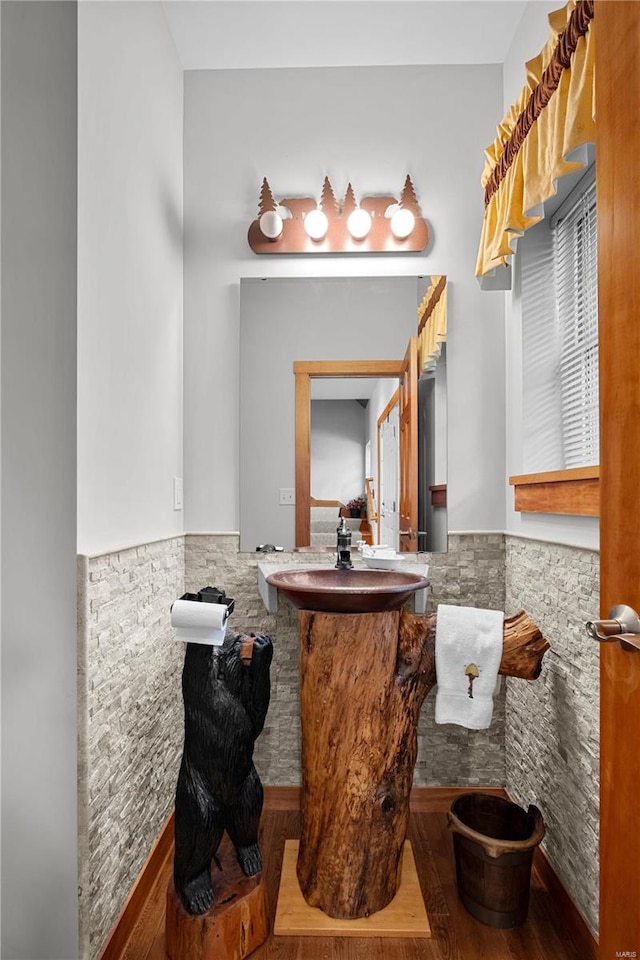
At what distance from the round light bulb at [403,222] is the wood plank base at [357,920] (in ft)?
7.18

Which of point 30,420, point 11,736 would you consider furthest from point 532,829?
point 30,420

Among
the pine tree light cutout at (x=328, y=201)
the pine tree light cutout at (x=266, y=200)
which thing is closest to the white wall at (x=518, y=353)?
the pine tree light cutout at (x=328, y=201)

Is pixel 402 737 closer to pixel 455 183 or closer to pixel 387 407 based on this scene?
pixel 387 407

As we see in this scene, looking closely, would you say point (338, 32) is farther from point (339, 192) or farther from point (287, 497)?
point (287, 497)

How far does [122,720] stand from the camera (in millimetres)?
1535

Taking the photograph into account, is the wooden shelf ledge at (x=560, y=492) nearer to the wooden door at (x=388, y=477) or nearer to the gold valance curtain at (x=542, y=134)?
the wooden door at (x=388, y=477)

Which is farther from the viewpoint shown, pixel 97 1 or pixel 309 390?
pixel 309 390

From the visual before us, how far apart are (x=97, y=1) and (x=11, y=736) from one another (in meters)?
1.79

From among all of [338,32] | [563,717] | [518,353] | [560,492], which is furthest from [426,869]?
[338,32]

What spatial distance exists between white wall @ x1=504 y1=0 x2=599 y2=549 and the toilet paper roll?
998 mm

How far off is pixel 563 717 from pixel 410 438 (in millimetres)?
1065

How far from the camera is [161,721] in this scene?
6.07 feet

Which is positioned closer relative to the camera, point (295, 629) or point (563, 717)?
point (563, 717)

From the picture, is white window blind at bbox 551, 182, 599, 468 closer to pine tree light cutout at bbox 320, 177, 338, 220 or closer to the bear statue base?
pine tree light cutout at bbox 320, 177, 338, 220
